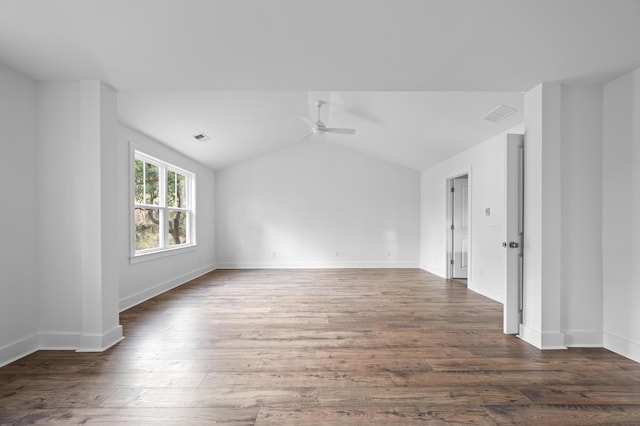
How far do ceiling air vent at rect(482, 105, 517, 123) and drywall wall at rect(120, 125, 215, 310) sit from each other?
13.8 feet

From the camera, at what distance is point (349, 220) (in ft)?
25.1

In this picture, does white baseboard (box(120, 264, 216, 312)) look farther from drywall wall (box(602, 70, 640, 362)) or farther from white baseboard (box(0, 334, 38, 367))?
drywall wall (box(602, 70, 640, 362))

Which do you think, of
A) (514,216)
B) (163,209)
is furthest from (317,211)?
(514,216)

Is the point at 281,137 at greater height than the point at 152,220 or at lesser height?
greater

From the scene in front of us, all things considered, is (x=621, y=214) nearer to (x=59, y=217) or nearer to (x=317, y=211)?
(x=59, y=217)

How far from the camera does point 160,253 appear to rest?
16.4 feet

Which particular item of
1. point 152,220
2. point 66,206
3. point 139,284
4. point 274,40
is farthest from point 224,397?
point 152,220

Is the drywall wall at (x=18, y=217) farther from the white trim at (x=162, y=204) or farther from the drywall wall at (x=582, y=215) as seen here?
the drywall wall at (x=582, y=215)

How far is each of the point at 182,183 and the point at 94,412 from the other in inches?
192

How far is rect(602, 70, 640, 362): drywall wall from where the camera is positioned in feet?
8.43

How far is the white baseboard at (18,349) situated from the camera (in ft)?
8.03

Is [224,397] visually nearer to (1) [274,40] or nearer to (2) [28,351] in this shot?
(2) [28,351]

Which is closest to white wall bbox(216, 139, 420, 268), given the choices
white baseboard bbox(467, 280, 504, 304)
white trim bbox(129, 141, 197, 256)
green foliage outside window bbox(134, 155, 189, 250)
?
white trim bbox(129, 141, 197, 256)

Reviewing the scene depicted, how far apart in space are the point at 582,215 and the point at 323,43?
271 cm
